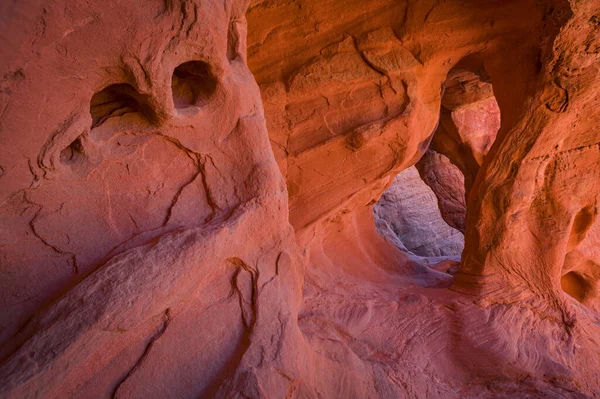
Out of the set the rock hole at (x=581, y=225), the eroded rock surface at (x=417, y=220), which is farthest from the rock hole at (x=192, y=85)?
the eroded rock surface at (x=417, y=220)

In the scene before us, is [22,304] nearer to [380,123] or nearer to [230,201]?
[230,201]

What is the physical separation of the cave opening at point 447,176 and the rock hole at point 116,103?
10.9 feet

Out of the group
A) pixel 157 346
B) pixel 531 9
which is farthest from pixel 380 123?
pixel 157 346

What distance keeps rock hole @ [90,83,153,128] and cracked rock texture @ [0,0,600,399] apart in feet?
0.03

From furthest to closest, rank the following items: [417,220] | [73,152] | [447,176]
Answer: [417,220] → [447,176] → [73,152]

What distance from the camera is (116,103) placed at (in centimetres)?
174

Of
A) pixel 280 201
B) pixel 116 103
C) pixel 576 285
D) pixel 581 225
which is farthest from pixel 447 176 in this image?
pixel 116 103

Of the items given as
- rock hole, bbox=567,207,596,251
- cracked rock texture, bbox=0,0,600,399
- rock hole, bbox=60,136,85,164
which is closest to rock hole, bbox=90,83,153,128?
cracked rock texture, bbox=0,0,600,399

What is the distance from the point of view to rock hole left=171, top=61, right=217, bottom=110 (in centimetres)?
190

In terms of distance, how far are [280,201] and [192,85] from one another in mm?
730

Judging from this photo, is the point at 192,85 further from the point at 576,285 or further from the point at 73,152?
the point at 576,285

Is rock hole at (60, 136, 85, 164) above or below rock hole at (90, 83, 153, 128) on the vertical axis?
below

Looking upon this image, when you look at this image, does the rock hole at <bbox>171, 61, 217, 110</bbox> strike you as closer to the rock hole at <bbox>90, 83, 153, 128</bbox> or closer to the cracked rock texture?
the cracked rock texture

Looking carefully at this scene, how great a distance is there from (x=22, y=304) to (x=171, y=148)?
2.68 feet
